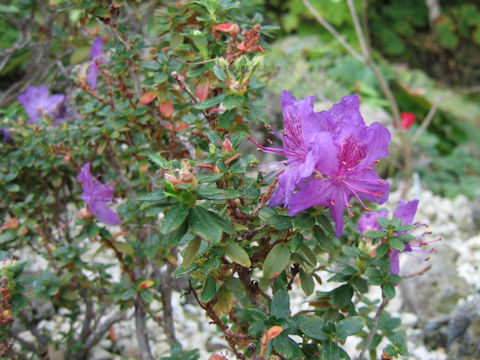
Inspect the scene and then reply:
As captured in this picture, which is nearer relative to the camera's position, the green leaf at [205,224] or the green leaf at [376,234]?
the green leaf at [205,224]

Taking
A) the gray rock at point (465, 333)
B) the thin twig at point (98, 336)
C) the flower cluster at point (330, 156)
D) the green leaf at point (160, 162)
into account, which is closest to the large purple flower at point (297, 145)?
the flower cluster at point (330, 156)

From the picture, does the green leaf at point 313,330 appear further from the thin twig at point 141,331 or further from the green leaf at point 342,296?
the thin twig at point 141,331

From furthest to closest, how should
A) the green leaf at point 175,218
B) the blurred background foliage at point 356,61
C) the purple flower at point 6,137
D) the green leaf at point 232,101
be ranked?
the blurred background foliage at point 356,61 → the purple flower at point 6,137 → the green leaf at point 232,101 → the green leaf at point 175,218

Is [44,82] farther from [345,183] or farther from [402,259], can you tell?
[402,259]

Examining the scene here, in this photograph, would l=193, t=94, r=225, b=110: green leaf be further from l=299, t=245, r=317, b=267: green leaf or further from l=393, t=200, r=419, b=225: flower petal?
l=393, t=200, r=419, b=225: flower petal

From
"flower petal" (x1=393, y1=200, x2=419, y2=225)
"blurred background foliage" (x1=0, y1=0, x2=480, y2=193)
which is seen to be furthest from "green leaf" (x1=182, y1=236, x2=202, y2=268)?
"blurred background foliage" (x1=0, y1=0, x2=480, y2=193)

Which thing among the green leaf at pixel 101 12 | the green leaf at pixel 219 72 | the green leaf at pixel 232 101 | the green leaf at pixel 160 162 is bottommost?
the green leaf at pixel 232 101

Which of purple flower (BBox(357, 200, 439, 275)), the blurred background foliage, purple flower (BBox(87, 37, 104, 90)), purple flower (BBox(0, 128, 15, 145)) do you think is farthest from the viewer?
the blurred background foliage
